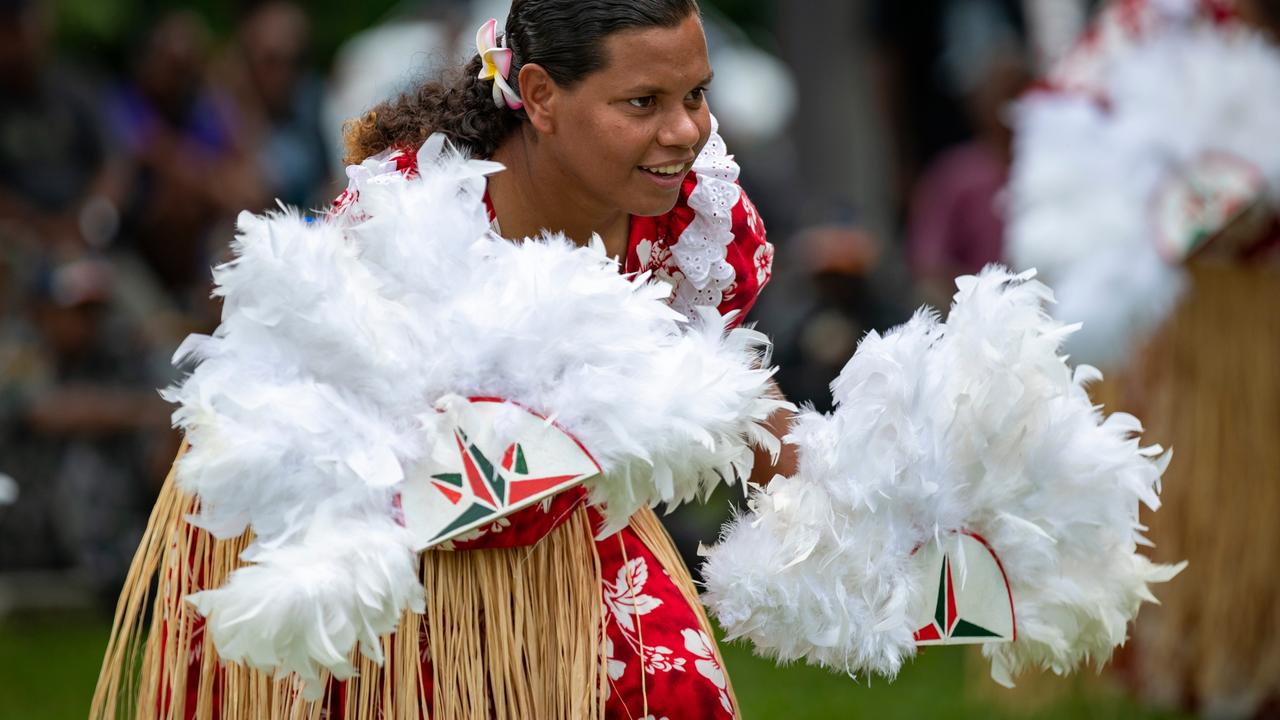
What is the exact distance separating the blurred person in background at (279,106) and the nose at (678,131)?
18.2 ft

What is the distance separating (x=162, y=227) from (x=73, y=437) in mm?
1495

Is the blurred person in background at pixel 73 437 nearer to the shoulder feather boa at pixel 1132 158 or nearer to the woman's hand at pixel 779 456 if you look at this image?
the shoulder feather boa at pixel 1132 158

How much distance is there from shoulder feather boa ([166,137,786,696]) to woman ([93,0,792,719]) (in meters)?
0.13

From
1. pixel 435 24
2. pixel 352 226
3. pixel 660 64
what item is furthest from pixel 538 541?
pixel 435 24

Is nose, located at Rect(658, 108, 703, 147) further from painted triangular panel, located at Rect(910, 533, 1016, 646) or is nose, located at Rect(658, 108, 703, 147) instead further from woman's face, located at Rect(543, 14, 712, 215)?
painted triangular panel, located at Rect(910, 533, 1016, 646)

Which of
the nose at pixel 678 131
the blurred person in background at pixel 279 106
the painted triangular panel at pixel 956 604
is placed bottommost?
the painted triangular panel at pixel 956 604

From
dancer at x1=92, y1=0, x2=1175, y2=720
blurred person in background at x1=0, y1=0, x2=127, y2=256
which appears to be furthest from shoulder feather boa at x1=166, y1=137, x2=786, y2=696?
blurred person in background at x1=0, y1=0, x2=127, y2=256

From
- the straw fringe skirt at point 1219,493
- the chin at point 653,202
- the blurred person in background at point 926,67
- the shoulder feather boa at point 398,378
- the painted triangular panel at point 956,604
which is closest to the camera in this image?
the shoulder feather boa at point 398,378

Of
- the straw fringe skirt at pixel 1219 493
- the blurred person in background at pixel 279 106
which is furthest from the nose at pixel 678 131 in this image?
the blurred person in background at pixel 279 106

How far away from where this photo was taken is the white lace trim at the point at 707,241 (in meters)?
3.10

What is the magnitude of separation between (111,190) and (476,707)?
18.1 feet

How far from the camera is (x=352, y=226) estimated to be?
108 inches

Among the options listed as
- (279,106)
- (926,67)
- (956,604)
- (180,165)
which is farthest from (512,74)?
(926,67)

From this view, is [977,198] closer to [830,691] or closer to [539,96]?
[830,691]
